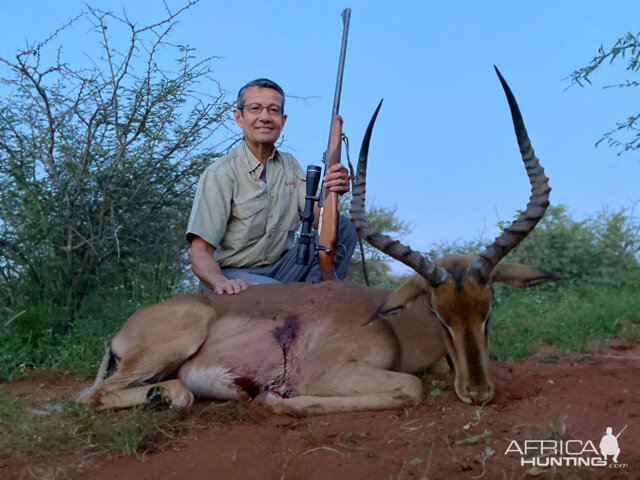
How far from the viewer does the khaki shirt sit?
6848 mm

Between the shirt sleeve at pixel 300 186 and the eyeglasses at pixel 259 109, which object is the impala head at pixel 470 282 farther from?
the shirt sleeve at pixel 300 186

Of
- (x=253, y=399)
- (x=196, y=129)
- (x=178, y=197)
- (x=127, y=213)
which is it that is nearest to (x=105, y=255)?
(x=127, y=213)

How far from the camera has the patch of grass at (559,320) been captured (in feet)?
22.9

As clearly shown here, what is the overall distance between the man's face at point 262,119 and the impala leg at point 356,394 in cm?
312

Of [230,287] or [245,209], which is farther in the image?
[245,209]

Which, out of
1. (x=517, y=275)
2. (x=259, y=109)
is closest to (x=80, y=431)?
(x=517, y=275)

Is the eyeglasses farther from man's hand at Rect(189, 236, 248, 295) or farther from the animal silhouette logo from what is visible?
the animal silhouette logo

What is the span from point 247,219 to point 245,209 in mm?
108

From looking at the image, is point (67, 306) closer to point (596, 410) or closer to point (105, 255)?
point (105, 255)

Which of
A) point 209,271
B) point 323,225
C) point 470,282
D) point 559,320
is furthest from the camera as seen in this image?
point 559,320

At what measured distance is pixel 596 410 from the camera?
4188 millimetres

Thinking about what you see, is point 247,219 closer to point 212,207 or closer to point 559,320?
point 212,207

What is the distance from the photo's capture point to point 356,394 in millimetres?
4711

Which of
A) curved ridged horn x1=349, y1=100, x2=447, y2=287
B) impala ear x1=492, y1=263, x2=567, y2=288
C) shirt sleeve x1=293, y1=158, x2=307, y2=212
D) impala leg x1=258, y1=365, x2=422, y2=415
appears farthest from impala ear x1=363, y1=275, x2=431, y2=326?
shirt sleeve x1=293, y1=158, x2=307, y2=212
